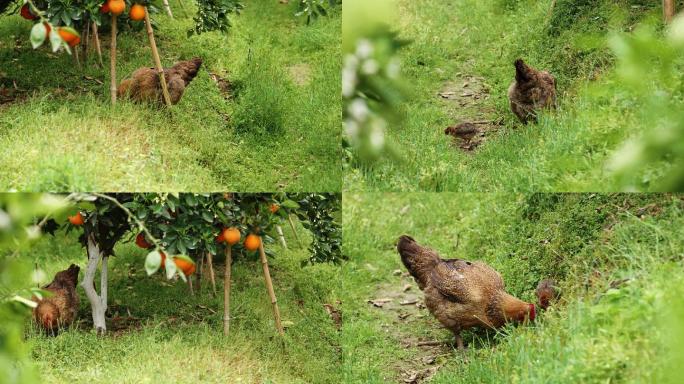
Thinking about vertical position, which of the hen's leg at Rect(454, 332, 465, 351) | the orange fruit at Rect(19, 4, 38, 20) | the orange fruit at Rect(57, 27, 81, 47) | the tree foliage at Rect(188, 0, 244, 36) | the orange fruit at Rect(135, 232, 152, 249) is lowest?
the hen's leg at Rect(454, 332, 465, 351)

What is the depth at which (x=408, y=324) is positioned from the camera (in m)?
6.18

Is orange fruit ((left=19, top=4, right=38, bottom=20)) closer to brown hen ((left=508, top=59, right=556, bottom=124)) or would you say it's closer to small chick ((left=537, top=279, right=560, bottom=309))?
brown hen ((left=508, top=59, right=556, bottom=124))

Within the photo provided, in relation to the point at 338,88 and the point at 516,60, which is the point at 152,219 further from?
the point at 516,60

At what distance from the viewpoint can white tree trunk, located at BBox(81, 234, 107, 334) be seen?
20.4 ft

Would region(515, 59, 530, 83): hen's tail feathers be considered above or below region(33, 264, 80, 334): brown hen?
above

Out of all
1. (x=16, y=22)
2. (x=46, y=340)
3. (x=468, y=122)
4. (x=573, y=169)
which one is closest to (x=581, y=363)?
(x=573, y=169)

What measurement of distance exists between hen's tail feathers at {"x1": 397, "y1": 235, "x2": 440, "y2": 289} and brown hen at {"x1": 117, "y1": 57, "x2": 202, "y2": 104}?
6.57 ft

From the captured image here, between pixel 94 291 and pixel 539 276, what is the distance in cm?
349

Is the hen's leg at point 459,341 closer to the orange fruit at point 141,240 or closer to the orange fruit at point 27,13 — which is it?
the orange fruit at point 141,240

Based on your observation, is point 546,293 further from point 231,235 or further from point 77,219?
point 77,219

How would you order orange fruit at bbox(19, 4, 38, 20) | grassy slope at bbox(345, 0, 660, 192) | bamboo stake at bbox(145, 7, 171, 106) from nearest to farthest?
grassy slope at bbox(345, 0, 660, 192) < bamboo stake at bbox(145, 7, 171, 106) < orange fruit at bbox(19, 4, 38, 20)

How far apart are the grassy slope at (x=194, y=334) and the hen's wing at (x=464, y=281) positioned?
1386mm

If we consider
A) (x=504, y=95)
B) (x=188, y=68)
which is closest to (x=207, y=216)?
(x=188, y=68)

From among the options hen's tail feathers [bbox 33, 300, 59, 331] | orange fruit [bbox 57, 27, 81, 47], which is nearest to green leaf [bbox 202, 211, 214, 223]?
hen's tail feathers [bbox 33, 300, 59, 331]
